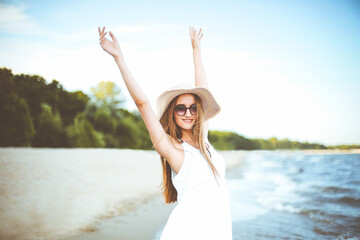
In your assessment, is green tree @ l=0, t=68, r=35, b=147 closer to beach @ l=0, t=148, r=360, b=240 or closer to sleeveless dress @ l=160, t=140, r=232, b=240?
beach @ l=0, t=148, r=360, b=240

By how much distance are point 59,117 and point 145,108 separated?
28731 mm

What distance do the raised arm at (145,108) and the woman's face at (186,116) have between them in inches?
11.4

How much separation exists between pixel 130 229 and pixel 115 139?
29.5 m

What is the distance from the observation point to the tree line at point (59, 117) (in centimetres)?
2028

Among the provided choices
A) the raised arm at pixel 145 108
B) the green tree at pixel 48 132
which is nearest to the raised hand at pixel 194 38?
the raised arm at pixel 145 108

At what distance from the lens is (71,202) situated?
6395mm

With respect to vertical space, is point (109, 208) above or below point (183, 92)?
below

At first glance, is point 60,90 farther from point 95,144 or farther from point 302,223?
point 302,223

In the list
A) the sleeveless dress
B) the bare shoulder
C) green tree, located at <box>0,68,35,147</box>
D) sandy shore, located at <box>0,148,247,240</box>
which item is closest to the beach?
sandy shore, located at <box>0,148,247,240</box>

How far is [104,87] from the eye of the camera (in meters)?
43.2

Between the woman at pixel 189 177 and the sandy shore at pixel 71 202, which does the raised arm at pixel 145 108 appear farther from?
the sandy shore at pixel 71 202

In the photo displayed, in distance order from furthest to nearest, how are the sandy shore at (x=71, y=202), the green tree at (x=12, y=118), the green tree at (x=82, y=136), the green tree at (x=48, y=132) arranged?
1. the green tree at (x=82, y=136)
2. the green tree at (x=48, y=132)
3. the green tree at (x=12, y=118)
4. the sandy shore at (x=71, y=202)

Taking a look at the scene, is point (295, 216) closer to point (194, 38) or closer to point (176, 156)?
point (194, 38)

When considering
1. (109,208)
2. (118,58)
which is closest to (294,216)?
(109,208)
